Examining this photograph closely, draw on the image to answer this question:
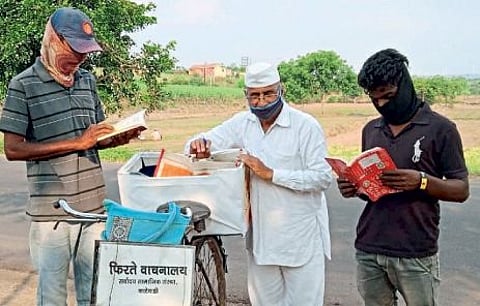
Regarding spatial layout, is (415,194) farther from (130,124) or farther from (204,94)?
(204,94)

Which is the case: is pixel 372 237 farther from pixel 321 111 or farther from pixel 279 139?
pixel 321 111

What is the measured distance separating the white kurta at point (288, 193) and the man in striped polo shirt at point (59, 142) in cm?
57

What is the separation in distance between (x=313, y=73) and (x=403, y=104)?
3875cm

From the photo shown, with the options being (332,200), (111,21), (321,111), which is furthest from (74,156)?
(321,111)

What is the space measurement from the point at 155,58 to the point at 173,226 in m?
10.3

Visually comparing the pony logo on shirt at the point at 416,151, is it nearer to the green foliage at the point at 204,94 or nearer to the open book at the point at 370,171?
the open book at the point at 370,171

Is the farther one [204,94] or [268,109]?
[204,94]

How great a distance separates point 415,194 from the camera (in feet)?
9.37

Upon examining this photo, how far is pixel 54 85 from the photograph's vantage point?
3.08 m

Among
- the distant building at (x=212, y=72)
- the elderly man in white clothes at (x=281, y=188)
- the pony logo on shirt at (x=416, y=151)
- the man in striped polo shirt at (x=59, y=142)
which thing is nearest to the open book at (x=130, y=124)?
the man in striped polo shirt at (x=59, y=142)

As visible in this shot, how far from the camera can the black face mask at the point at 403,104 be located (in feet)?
9.35

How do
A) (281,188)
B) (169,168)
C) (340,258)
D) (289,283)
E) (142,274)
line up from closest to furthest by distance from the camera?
(142,274) → (169,168) → (281,188) → (289,283) → (340,258)

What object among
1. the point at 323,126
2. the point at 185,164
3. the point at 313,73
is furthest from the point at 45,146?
the point at 313,73

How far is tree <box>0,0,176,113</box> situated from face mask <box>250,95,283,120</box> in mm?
8246
